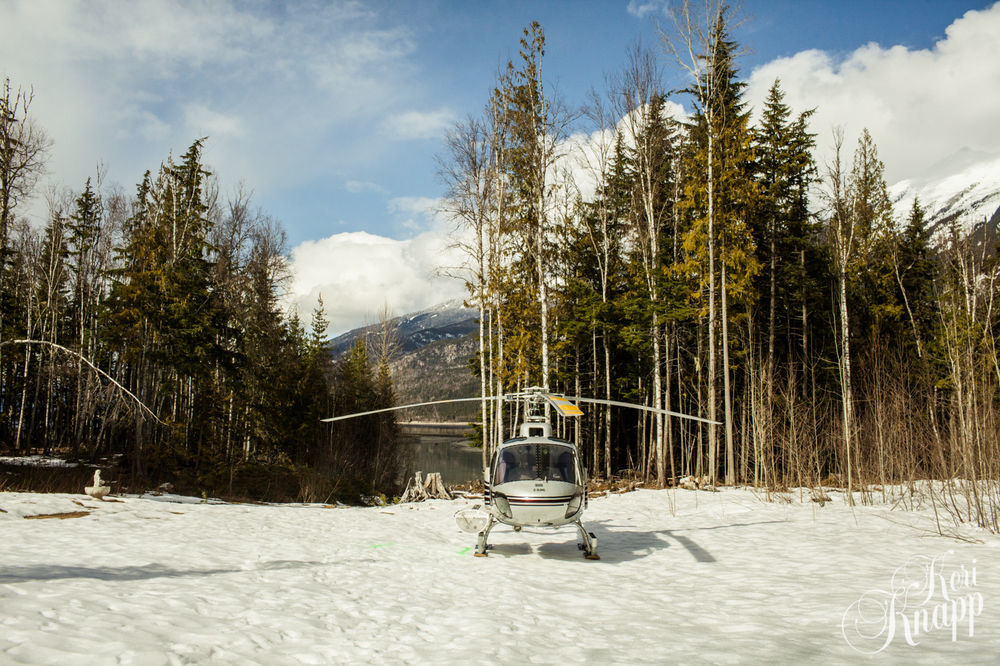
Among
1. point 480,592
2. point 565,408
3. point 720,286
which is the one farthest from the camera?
point 720,286

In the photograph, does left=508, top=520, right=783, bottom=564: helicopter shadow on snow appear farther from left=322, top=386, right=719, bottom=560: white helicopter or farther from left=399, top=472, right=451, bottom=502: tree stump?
left=399, top=472, right=451, bottom=502: tree stump

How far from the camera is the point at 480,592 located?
22.2ft

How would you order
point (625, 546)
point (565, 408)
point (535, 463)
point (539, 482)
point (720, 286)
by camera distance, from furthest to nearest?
point (720, 286)
point (625, 546)
point (535, 463)
point (565, 408)
point (539, 482)

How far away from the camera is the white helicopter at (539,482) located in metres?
8.70

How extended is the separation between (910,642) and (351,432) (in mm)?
33757

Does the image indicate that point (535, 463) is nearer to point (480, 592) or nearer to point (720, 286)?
point (480, 592)

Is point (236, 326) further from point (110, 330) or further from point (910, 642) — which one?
point (910, 642)

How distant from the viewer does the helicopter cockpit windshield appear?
9336 mm

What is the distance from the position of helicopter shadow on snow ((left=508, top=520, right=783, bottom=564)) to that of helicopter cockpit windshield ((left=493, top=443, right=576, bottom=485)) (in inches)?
54.7
